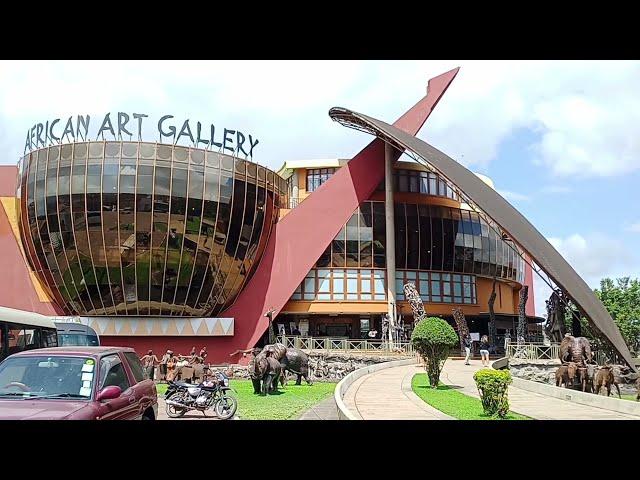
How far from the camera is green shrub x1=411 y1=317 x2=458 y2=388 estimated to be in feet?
72.5

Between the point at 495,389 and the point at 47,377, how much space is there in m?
9.91

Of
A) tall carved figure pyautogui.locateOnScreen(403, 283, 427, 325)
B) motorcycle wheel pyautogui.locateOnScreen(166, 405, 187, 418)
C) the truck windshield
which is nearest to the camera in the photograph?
the truck windshield

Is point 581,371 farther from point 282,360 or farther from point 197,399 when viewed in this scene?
point 197,399

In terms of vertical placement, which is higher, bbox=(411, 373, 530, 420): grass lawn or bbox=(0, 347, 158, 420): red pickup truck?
bbox=(0, 347, 158, 420): red pickup truck

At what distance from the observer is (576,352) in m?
23.4

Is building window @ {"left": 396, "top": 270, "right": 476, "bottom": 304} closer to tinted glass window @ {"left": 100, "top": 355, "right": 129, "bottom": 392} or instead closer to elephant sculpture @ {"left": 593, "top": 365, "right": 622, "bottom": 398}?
elephant sculpture @ {"left": 593, "top": 365, "right": 622, "bottom": 398}

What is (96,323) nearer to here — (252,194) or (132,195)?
(132,195)

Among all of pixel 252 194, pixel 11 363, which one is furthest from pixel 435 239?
pixel 11 363

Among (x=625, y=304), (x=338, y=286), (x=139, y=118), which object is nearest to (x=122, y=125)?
(x=139, y=118)

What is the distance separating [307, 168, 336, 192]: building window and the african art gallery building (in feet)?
31.0

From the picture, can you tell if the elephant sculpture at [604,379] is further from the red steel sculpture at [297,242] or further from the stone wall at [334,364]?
the red steel sculpture at [297,242]

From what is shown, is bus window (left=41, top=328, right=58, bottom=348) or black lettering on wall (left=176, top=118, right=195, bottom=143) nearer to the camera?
bus window (left=41, top=328, right=58, bottom=348)

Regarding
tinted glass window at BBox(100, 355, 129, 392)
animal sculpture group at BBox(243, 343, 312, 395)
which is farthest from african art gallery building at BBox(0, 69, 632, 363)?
tinted glass window at BBox(100, 355, 129, 392)
